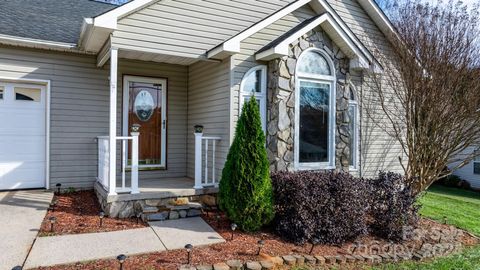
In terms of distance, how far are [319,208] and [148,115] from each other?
440 cm

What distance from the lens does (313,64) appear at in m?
6.44

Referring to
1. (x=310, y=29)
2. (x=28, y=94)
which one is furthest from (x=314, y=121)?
(x=28, y=94)

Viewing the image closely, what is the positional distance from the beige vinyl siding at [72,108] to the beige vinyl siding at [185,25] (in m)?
2.00

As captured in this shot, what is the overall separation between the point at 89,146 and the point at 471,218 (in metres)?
8.57

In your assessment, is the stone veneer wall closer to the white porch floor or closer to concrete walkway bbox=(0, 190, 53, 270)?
the white porch floor

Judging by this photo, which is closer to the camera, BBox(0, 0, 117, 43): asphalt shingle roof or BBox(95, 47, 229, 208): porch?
BBox(95, 47, 229, 208): porch

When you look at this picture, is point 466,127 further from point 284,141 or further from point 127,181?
point 127,181

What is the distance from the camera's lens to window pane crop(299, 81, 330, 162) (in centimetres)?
635

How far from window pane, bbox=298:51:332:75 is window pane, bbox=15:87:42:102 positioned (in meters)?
5.26

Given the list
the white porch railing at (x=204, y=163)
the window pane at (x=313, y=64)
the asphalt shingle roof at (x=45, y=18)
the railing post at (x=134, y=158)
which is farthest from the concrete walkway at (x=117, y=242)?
the asphalt shingle roof at (x=45, y=18)

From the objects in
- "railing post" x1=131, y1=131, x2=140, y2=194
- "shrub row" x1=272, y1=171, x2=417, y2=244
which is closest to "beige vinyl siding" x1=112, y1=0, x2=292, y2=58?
"railing post" x1=131, y1=131, x2=140, y2=194

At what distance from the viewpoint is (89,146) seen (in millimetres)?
6984

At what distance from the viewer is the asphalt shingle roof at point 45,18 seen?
648 centimetres

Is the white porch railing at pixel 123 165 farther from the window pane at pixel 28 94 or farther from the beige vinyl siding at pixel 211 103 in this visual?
the window pane at pixel 28 94
